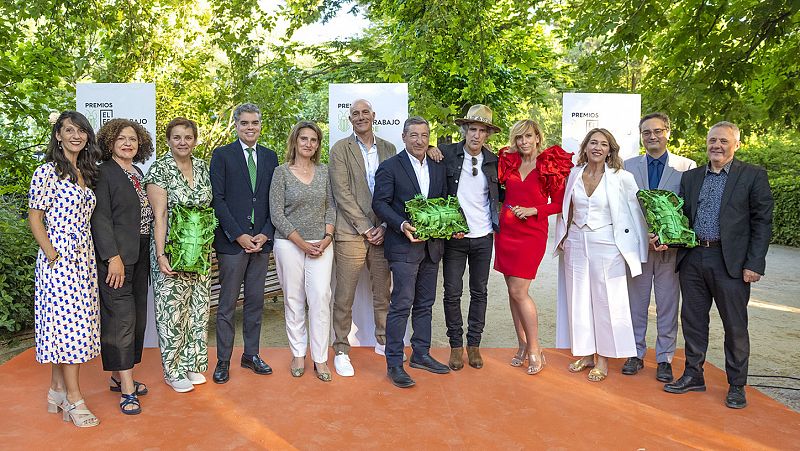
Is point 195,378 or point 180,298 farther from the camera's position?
point 195,378

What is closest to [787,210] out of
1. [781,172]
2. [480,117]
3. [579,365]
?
[781,172]

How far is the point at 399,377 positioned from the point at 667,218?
222 centimetres

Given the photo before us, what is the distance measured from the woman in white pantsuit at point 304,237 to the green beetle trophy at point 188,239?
546 millimetres

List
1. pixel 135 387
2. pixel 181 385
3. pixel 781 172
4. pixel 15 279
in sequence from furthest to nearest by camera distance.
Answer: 1. pixel 781 172
2. pixel 15 279
3. pixel 181 385
4. pixel 135 387

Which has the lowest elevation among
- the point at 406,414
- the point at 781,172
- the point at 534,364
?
the point at 406,414

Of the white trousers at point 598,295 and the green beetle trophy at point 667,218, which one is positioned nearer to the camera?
the green beetle trophy at point 667,218

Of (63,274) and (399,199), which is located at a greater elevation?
(399,199)

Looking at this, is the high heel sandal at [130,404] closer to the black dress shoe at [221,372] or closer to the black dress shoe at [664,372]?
the black dress shoe at [221,372]

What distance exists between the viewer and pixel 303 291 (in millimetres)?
4969

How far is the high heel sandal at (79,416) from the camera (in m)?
3.91

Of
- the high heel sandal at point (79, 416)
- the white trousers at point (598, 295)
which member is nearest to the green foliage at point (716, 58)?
the white trousers at point (598, 295)

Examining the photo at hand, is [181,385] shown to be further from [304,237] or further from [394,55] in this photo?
[394,55]

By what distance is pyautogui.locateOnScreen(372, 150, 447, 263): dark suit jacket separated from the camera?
15.8 feet

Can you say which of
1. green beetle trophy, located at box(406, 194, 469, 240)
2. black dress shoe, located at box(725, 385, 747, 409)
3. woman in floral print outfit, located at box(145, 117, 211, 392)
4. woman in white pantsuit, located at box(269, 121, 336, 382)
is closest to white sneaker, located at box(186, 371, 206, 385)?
woman in floral print outfit, located at box(145, 117, 211, 392)
